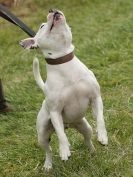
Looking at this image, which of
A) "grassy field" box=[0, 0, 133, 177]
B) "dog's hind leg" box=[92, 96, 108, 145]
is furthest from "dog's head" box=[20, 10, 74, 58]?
"grassy field" box=[0, 0, 133, 177]

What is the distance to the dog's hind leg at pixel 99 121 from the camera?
3.57 m

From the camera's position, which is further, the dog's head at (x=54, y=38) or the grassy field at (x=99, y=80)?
the grassy field at (x=99, y=80)

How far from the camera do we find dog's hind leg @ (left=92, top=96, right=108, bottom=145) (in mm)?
3565

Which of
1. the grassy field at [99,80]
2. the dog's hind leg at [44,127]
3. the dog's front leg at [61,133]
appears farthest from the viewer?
the grassy field at [99,80]

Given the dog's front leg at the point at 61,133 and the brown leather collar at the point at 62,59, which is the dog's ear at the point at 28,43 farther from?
the dog's front leg at the point at 61,133

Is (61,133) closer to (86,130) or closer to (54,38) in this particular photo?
(86,130)

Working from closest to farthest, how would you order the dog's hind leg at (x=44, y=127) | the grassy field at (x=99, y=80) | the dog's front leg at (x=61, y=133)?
the dog's front leg at (x=61, y=133)
the dog's hind leg at (x=44, y=127)
the grassy field at (x=99, y=80)

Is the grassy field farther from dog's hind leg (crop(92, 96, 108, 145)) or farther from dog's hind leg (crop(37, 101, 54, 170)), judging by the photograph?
dog's hind leg (crop(92, 96, 108, 145))

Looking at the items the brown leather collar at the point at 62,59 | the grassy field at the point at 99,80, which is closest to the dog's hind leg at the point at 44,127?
the grassy field at the point at 99,80

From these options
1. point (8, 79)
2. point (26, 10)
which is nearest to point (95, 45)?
point (8, 79)

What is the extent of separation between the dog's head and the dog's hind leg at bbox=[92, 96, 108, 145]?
385 mm

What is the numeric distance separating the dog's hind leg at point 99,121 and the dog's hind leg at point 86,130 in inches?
9.9

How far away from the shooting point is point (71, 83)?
3.59 meters

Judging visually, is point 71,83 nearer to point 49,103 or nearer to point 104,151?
point 49,103
